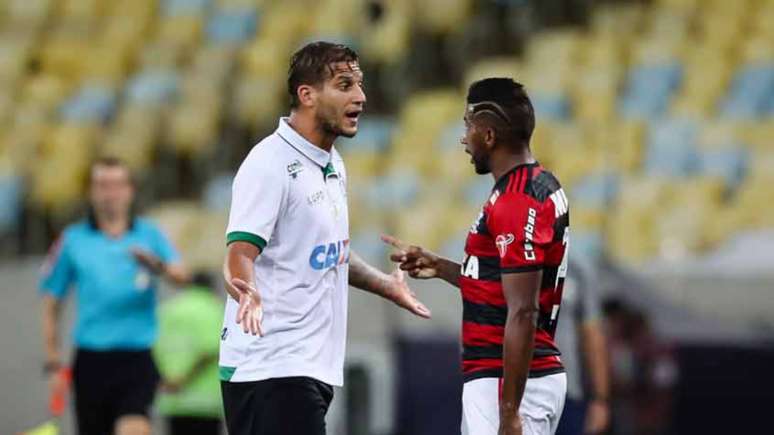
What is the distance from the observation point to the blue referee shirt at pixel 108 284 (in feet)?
32.3

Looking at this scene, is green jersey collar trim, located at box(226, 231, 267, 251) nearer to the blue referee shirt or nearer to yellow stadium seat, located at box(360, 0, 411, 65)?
the blue referee shirt

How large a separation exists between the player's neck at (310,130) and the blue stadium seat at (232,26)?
421 inches

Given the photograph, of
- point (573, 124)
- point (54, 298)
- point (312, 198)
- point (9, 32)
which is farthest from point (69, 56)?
point (312, 198)

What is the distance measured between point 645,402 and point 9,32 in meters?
8.07

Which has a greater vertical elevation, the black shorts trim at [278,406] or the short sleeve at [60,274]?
the short sleeve at [60,274]

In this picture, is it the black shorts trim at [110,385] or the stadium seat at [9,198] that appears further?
the stadium seat at [9,198]

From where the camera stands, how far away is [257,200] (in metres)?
6.30

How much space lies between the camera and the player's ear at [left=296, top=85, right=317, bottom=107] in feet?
21.4

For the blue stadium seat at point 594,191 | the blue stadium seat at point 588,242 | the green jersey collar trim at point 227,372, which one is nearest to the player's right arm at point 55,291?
the green jersey collar trim at point 227,372

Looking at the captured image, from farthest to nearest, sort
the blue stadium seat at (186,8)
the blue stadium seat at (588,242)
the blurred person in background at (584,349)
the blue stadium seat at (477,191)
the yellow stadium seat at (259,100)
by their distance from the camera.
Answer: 1. the blue stadium seat at (186,8)
2. the yellow stadium seat at (259,100)
3. the blue stadium seat at (477,191)
4. the blue stadium seat at (588,242)
5. the blurred person in background at (584,349)

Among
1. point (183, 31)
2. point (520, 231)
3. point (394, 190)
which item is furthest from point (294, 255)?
point (183, 31)

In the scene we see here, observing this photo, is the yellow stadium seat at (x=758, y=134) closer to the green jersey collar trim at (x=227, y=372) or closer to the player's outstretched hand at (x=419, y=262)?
the player's outstretched hand at (x=419, y=262)

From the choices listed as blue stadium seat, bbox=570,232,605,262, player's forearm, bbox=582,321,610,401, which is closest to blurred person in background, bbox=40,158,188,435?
player's forearm, bbox=582,321,610,401

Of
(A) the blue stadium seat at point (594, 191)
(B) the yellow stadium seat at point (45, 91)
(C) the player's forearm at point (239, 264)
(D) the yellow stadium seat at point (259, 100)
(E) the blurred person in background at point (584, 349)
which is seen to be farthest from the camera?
(B) the yellow stadium seat at point (45, 91)
